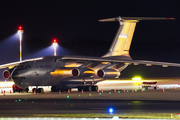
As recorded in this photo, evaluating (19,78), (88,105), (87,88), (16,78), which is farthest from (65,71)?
(88,105)

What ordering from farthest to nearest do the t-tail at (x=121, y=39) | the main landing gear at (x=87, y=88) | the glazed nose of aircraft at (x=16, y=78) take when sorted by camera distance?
the t-tail at (x=121, y=39)
the main landing gear at (x=87, y=88)
the glazed nose of aircraft at (x=16, y=78)

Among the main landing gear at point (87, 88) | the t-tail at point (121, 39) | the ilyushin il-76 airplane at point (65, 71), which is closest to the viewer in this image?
the ilyushin il-76 airplane at point (65, 71)

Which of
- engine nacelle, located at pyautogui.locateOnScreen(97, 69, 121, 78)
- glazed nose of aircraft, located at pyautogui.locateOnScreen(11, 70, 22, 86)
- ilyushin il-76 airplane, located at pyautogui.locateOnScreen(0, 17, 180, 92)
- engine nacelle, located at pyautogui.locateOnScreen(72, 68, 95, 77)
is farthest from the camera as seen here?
engine nacelle, located at pyautogui.locateOnScreen(97, 69, 121, 78)

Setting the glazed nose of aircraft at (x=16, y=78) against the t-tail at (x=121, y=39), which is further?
the t-tail at (x=121, y=39)

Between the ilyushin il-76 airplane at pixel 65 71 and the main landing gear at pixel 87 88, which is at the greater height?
the ilyushin il-76 airplane at pixel 65 71

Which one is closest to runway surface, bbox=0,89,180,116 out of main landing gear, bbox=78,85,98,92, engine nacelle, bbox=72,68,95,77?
engine nacelle, bbox=72,68,95,77

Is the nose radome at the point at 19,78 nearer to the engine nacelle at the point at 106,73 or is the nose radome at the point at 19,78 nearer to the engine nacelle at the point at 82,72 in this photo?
the engine nacelle at the point at 82,72

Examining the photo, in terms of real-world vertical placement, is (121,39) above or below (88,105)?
above

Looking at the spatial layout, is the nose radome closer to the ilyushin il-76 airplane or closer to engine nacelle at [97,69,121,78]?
the ilyushin il-76 airplane

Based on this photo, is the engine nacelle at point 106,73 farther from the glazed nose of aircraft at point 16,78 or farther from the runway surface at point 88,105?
the runway surface at point 88,105

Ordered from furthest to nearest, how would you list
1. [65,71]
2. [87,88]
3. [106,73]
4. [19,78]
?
[87,88], [106,73], [65,71], [19,78]

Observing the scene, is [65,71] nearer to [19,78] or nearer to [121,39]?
[19,78]

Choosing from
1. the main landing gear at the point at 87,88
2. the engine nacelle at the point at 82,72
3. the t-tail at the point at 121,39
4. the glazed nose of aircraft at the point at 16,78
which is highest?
the t-tail at the point at 121,39

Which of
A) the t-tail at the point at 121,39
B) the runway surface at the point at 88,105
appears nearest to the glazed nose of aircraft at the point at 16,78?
the runway surface at the point at 88,105
